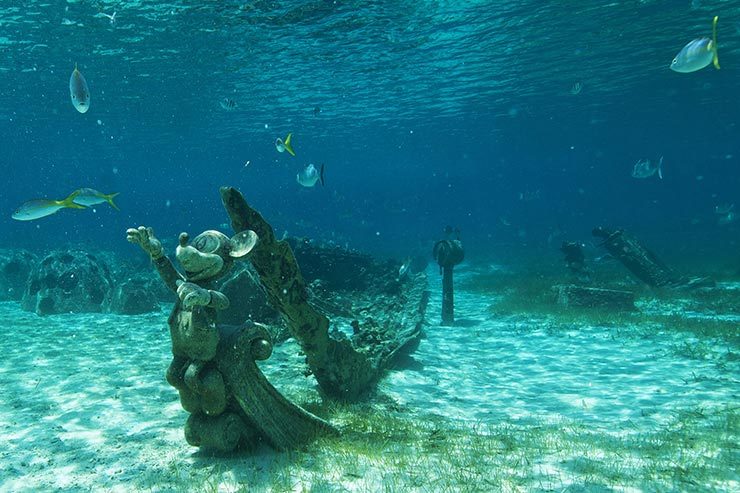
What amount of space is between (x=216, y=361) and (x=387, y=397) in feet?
11.6

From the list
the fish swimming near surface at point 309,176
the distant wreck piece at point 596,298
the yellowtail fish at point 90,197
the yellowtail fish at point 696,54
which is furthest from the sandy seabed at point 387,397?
the yellowtail fish at point 696,54

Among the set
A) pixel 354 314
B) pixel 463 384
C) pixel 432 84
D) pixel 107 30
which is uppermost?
pixel 432 84

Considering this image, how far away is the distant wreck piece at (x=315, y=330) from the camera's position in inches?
187

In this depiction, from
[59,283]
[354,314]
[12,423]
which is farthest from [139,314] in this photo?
[12,423]

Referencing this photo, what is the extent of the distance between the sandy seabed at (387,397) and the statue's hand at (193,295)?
5.12ft

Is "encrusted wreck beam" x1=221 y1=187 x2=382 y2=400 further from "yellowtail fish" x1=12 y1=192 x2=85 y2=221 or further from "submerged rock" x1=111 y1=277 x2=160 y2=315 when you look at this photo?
"submerged rock" x1=111 y1=277 x2=160 y2=315

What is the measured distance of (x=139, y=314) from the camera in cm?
1390

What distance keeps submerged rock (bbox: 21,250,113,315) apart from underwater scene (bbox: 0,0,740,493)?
8 centimetres

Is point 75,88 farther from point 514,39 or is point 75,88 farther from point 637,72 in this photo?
point 637,72

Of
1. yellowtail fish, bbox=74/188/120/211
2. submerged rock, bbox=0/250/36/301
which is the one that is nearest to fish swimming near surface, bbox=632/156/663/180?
yellowtail fish, bbox=74/188/120/211

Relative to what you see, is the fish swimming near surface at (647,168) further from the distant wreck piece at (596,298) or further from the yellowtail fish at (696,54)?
the yellowtail fish at (696,54)

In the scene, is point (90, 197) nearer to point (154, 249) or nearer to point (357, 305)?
point (154, 249)

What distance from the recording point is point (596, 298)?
45.7ft

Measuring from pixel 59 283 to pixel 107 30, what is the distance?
10.4 m
